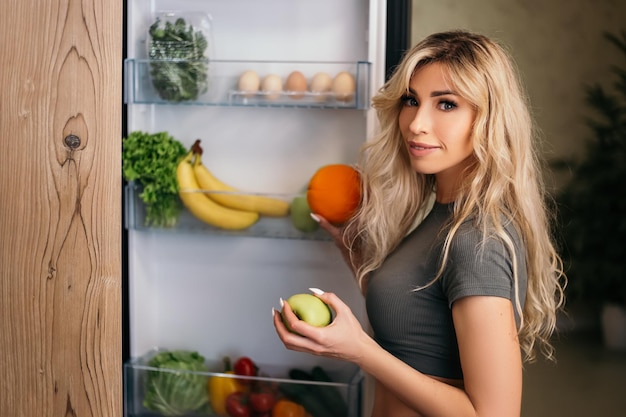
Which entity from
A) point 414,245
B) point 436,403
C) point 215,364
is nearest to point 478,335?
point 436,403

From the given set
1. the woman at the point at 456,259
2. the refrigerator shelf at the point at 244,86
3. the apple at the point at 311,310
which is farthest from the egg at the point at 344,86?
the apple at the point at 311,310

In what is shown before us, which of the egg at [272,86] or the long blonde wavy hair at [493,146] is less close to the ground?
the egg at [272,86]

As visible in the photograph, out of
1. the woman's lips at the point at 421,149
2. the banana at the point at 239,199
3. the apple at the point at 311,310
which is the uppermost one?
the woman's lips at the point at 421,149

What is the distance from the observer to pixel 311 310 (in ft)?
4.04

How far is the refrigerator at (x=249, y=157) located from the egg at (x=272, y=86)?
12mm

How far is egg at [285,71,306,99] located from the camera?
1.79 m

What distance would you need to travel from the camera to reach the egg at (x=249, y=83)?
1.80m

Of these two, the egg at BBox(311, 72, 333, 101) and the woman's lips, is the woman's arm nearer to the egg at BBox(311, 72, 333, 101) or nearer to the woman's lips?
the woman's lips

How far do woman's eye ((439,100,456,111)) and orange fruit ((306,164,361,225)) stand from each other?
0.38 meters

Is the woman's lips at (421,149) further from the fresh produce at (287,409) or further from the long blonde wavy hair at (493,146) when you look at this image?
the fresh produce at (287,409)

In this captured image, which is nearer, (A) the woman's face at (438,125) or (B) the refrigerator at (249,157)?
(A) the woman's face at (438,125)

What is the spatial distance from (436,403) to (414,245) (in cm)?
31

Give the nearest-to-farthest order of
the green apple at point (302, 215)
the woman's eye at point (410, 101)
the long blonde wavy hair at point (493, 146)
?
the long blonde wavy hair at point (493, 146) < the woman's eye at point (410, 101) < the green apple at point (302, 215)

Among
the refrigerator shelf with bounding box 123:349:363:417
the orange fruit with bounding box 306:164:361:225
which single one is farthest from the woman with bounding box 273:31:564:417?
the refrigerator shelf with bounding box 123:349:363:417
